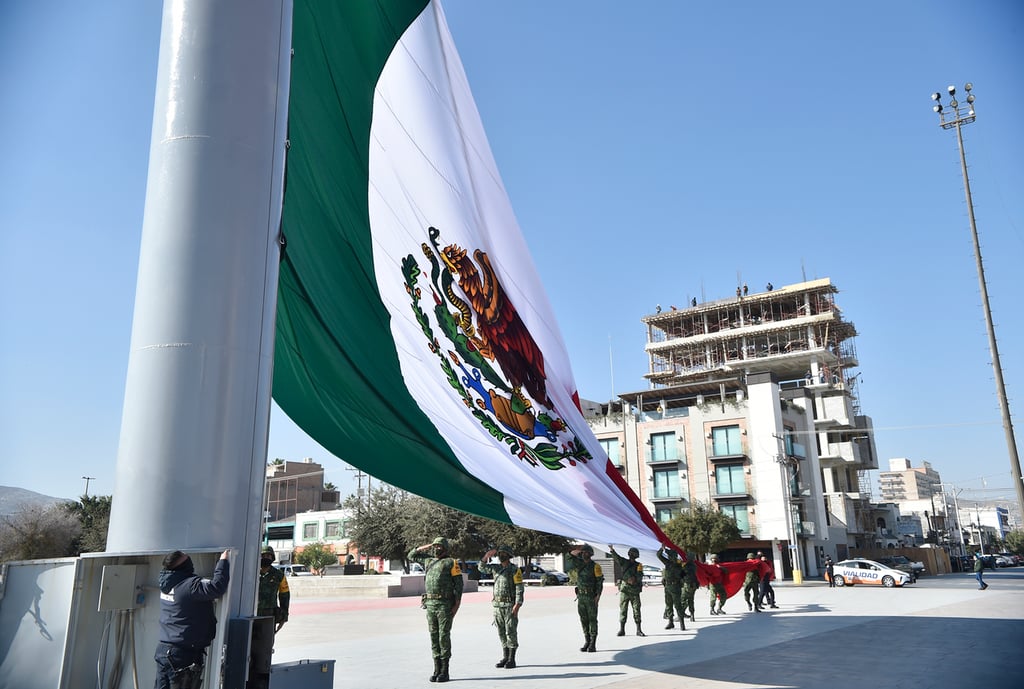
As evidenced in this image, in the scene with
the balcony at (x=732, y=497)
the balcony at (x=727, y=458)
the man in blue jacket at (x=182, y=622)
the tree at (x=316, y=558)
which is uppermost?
the balcony at (x=727, y=458)

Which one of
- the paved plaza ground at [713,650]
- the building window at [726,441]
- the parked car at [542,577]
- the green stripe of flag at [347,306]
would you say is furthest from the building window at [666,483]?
the green stripe of flag at [347,306]

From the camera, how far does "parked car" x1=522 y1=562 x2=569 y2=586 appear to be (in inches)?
2024

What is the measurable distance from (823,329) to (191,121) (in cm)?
8040

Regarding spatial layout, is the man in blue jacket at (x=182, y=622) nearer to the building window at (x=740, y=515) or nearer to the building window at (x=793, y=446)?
the building window at (x=740, y=515)

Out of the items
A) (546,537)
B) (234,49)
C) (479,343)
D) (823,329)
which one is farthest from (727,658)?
(823,329)

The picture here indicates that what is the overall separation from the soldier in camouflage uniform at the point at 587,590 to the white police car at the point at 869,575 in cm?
2971

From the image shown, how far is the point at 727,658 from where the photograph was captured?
490 inches

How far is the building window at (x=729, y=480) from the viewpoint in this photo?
53.6 m

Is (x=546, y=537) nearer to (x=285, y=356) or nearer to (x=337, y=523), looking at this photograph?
(x=285, y=356)

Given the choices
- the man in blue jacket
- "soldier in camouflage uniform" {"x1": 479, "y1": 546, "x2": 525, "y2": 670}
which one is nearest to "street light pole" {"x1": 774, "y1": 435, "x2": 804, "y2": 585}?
"soldier in camouflage uniform" {"x1": 479, "y1": 546, "x2": 525, "y2": 670}

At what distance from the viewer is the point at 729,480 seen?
54062mm

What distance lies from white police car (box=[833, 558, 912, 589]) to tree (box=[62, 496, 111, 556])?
43375 millimetres

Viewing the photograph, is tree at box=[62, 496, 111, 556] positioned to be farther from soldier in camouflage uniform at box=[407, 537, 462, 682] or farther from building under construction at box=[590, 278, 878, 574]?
soldier in camouflage uniform at box=[407, 537, 462, 682]

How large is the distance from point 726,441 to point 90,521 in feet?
156
